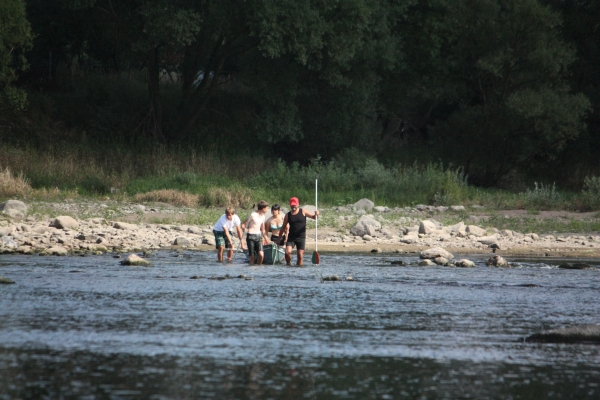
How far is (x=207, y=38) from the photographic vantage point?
4019cm

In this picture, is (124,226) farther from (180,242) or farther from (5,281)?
(5,281)

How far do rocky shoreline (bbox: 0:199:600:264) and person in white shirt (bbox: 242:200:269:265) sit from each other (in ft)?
11.2

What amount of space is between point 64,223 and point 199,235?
3578mm

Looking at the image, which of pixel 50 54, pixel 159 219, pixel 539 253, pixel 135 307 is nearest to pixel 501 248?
pixel 539 253

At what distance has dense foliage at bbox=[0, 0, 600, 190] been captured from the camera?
1457 inches

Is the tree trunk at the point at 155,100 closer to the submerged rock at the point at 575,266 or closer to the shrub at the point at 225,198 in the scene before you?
the shrub at the point at 225,198

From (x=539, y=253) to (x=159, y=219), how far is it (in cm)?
1083

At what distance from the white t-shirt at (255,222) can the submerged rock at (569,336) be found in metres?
9.39

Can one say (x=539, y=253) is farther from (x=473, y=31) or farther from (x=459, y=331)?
(x=473, y=31)

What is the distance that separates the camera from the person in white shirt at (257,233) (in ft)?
66.0

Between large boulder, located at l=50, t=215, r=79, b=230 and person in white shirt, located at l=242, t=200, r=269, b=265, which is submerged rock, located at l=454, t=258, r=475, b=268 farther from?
large boulder, located at l=50, t=215, r=79, b=230

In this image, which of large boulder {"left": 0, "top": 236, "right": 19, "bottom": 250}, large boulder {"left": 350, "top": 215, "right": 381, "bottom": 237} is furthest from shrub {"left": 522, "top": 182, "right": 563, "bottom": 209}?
large boulder {"left": 0, "top": 236, "right": 19, "bottom": 250}

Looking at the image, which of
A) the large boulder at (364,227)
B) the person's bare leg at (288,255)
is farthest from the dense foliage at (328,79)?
the person's bare leg at (288,255)

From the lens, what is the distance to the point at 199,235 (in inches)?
1008
